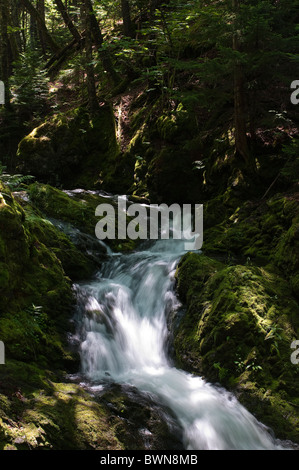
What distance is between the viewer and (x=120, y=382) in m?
5.07

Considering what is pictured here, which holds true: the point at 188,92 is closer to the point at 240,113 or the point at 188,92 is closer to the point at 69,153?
the point at 240,113

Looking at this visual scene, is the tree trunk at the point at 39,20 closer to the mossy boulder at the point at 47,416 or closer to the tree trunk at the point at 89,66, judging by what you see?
the tree trunk at the point at 89,66

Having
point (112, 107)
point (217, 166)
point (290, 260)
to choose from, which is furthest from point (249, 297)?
point (112, 107)

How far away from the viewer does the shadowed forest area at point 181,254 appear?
13.8ft

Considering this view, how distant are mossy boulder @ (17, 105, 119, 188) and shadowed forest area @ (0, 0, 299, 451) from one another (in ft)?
0.18

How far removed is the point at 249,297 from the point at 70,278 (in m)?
3.57

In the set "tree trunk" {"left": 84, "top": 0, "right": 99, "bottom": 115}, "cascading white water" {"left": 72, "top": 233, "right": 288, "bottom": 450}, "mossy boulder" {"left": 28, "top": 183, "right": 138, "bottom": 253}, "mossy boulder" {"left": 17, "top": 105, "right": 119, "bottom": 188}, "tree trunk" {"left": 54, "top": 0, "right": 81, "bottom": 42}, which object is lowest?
"cascading white water" {"left": 72, "top": 233, "right": 288, "bottom": 450}

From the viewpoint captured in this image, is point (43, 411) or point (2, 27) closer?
point (43, 411)

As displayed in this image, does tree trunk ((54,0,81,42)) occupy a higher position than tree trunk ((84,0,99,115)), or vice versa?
tree trunk ((54,0,81,42))

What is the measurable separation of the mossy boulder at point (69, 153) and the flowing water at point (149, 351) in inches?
224

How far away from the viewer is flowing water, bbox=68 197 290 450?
4.32 metres

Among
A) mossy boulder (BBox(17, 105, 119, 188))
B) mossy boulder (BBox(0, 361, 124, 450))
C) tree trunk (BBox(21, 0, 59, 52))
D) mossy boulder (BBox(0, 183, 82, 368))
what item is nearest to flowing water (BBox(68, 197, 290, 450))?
mossy boulder (BBox(0, 183, 82, 368))

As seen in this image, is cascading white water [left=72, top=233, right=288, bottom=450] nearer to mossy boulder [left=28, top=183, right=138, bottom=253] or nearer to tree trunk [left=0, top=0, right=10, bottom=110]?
mossy boulder [left=28, top=183, right=138, bottom=253]
